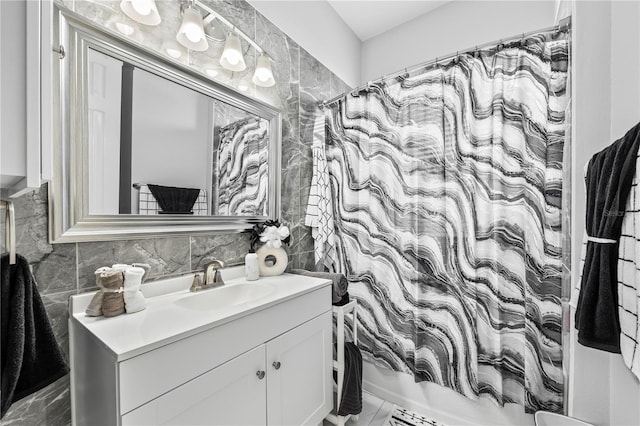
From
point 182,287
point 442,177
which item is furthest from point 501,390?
point 182,287

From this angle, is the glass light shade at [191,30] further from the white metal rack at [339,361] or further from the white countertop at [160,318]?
the white metal rack at [339,361]

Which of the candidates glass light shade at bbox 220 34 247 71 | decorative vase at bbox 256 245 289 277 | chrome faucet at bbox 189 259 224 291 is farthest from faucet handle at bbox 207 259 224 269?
glass light shade at bbox 220 34 247 71

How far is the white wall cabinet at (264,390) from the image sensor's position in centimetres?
82

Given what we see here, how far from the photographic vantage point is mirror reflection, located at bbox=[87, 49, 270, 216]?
1033mm

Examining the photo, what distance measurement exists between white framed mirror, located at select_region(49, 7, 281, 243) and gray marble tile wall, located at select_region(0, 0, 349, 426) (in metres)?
0.05

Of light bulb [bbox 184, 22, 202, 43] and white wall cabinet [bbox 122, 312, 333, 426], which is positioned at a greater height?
light bulb [bbox 184, 22, 202, 43]

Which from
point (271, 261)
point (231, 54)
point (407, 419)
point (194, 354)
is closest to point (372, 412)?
point (407, 419)

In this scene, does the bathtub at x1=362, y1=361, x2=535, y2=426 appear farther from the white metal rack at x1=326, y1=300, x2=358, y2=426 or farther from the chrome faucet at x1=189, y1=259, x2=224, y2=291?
the chrome faucet at x1=189, y1=259, x2=224, y2=291

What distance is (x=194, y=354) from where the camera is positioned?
0.86m

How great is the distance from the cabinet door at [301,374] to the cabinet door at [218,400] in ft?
0.22

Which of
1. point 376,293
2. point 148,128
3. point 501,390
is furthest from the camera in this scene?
point 376,293

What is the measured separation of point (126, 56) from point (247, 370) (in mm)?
1276

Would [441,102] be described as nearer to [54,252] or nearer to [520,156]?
[520,156]

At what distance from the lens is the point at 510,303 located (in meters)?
1.41
